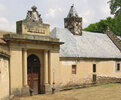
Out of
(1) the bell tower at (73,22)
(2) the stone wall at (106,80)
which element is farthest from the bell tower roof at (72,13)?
(2) the stone wall at (106,80)

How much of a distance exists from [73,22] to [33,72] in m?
10.1

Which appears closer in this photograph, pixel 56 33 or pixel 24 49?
pixel 24 49

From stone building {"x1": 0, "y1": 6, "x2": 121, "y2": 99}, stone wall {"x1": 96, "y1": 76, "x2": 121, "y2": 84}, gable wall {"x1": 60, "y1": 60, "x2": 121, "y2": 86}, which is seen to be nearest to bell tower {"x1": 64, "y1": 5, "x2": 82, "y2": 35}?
stone building {"x1": 0, "y1": 6, "x2": 121, "y2": 99}

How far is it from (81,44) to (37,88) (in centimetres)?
879

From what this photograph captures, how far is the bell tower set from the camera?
86.5ft

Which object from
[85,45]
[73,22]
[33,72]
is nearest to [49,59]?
[33,72]

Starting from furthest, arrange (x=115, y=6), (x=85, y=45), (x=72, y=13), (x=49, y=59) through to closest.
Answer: (x=115, y=6), (x=72, y=13), (x=85, y=45), (x=49, y=59)

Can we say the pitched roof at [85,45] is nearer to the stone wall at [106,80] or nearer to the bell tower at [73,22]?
the bell tower at [73,22]

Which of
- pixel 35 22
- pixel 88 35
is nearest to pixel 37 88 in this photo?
pixel 35 22

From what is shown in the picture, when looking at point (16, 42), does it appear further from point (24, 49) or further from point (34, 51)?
point (34, 51)

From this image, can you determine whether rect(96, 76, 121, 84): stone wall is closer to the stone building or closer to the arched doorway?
the stone building

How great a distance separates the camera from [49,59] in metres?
19.5

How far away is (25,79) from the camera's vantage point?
17.3m

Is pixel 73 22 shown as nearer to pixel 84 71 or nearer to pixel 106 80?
pixel 84 71
